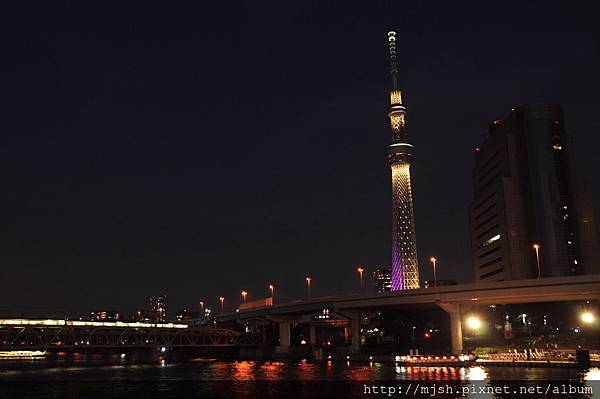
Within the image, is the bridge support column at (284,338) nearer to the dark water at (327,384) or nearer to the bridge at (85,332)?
the bridge at (85,332)

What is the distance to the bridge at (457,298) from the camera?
100 metres

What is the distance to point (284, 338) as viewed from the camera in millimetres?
175750

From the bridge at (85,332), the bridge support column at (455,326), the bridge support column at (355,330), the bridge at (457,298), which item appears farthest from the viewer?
the bridge support column at (355,330)

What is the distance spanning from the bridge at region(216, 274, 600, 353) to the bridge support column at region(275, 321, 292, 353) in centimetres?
1183

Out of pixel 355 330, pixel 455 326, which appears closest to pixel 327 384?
pixel 455 326

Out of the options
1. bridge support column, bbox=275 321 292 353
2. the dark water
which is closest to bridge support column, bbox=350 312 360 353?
bridge support column, bbox=275 321 292 353

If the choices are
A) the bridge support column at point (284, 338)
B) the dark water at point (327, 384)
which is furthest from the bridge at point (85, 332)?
the dark water at point (327, 384)

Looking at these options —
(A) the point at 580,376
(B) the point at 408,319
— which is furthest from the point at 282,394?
(B) the point at 408,319

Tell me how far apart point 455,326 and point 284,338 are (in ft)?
227

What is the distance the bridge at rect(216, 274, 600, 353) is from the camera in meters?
100

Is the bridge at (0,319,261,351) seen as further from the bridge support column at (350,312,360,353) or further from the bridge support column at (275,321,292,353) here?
the bridge support column at (350,312,360,353)

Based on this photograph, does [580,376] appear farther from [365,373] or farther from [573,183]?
[573,183]

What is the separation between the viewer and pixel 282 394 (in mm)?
67938

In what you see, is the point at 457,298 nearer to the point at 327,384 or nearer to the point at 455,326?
the point at 455,326
